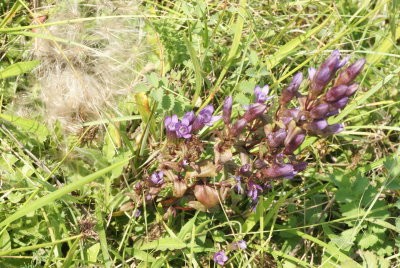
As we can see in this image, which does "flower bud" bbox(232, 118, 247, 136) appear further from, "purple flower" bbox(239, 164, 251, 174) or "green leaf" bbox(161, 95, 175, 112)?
"green leaf" bbox(161, 95, 175, 112)

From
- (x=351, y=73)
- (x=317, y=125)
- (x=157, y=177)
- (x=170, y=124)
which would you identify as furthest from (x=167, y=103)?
(x=351, y=73)

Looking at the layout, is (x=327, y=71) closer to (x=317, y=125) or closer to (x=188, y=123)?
(x=317, y=125)

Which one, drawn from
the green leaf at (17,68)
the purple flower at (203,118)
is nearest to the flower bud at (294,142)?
the purple flower at (203,118)

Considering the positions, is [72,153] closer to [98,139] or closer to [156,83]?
[98,139]

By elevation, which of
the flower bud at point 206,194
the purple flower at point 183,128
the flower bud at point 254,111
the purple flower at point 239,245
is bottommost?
the purple flower at point 239,245

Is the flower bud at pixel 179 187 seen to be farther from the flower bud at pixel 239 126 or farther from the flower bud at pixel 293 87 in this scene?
the flower bud at pixel 293 87

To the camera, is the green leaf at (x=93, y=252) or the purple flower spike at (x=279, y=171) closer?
the purple flower spike at (x=279, y=171)

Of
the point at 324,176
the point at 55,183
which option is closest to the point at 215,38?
the point at 324,176
